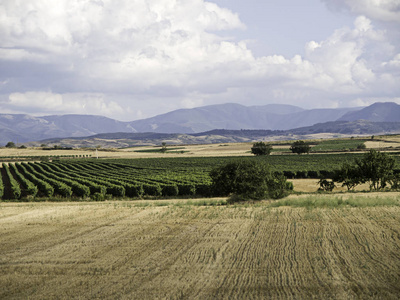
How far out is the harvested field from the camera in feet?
44.3

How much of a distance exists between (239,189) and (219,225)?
13486 millimetres

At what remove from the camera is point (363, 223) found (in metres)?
23.1

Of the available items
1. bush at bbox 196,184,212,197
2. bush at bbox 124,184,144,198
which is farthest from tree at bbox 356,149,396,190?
bush at bbox 124,184,144,198

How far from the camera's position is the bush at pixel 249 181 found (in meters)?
35.5

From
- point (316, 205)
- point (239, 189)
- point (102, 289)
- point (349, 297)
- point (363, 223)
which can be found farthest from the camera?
point (239, 189)

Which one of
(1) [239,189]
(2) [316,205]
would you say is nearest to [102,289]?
(2) [316,205]

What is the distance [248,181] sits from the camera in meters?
36.4

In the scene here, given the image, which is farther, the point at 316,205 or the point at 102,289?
the point at 316,205

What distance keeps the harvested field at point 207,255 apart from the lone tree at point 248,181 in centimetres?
755

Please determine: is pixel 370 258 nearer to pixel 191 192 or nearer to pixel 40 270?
pixel 40 270

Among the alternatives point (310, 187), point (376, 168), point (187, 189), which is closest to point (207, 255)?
point (187, 189)

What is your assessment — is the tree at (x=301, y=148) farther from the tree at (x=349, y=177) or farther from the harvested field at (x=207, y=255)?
the harvested field at (x=207, y=255)

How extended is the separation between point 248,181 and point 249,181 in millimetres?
87

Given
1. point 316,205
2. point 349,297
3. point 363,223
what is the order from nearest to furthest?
point 349,297, point 363,223, point 316,205
